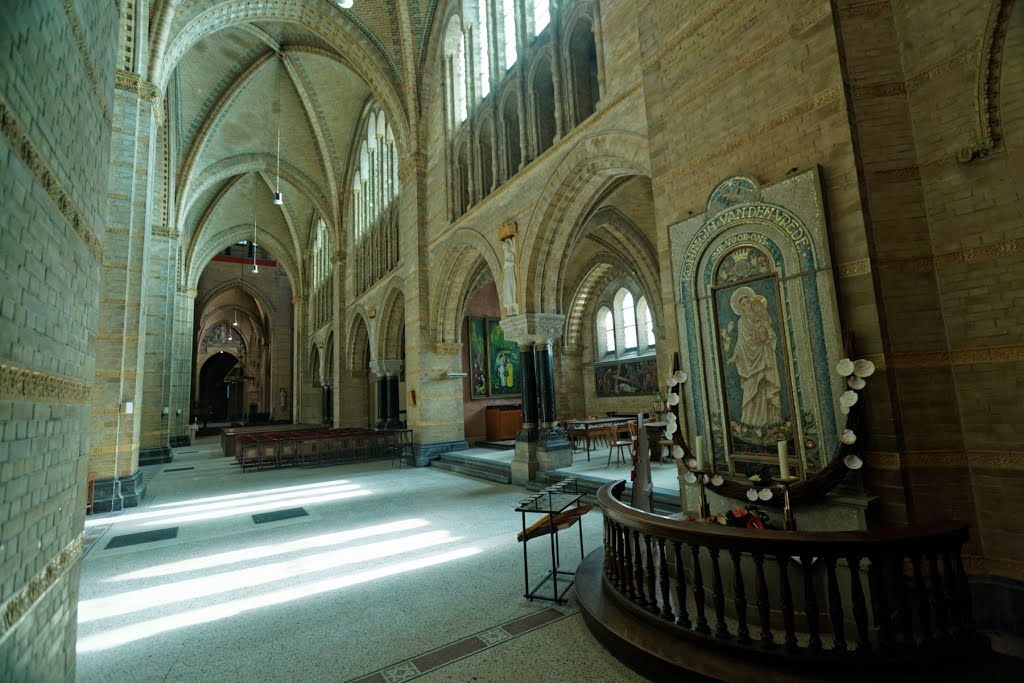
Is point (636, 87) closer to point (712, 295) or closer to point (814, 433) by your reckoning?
point (712, 295)

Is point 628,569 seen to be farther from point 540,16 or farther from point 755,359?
point 540,16

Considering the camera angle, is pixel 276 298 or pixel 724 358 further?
pixel 276 298

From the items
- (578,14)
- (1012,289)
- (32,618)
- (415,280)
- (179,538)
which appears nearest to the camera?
(32,618)

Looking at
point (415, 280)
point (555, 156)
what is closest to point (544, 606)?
point (555, 156)

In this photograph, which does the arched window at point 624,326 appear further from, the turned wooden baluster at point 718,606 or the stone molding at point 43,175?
the stone molding at point 43,175

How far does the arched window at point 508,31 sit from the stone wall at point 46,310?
8.03m

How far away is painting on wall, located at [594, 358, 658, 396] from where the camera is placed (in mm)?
14766

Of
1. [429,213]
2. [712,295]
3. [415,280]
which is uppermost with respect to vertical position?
[429,213]

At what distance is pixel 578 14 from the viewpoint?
7.64m

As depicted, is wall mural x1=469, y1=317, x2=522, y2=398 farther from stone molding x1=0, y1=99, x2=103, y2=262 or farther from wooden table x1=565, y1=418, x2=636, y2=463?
stone molding x1=0, y1=99, x2=103, y2=262

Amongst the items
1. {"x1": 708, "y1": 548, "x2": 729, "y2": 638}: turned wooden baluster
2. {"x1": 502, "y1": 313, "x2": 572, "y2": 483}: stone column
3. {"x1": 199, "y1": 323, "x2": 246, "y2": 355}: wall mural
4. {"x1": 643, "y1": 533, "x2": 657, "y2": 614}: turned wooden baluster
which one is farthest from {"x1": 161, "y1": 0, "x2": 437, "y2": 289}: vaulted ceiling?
{"x1": 199, "y1": 323, "x2": 246, "y2": 355}: wall mural

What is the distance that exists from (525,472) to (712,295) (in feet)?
17.7

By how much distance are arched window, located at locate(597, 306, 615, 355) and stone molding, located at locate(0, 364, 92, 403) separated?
15081 millimetres

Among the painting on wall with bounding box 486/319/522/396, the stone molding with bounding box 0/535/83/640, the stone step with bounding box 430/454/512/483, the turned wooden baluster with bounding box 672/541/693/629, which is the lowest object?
the stone step with bounding box 430/454/512/483
